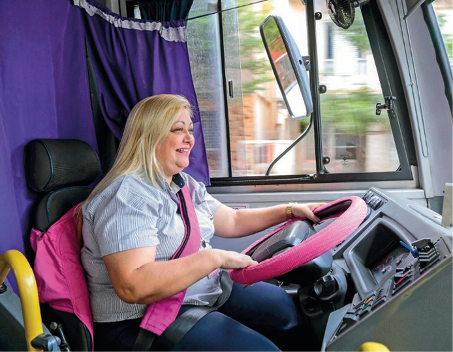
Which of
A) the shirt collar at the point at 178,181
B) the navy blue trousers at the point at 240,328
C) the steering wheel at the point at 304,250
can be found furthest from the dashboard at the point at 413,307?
the shirt collar at the point at 178,181

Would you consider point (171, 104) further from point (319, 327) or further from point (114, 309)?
point (319, 327)

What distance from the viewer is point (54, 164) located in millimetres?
1690

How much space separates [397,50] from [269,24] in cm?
74

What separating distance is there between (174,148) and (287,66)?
106 cm

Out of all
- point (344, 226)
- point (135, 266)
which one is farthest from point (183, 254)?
point (344, 226)

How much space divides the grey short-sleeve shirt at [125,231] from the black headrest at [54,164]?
23 centimetres

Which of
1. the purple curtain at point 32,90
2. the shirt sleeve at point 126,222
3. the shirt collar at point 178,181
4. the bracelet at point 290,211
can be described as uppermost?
the purple curtain at point 32,90

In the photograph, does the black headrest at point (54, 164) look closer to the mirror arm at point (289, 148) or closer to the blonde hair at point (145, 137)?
the blonde hair at point (145, 137)

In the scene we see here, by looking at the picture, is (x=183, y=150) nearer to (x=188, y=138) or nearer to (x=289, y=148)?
(x=188, y=138)

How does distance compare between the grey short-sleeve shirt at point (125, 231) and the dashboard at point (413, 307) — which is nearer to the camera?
the dashboard at point (413, 307)

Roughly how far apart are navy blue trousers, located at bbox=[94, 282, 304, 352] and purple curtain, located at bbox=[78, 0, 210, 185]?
1.10m

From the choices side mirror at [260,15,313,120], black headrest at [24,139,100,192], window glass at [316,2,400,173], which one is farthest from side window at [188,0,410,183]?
black headrest at [24,139,100,192]

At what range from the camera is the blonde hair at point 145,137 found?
1671 millimetres

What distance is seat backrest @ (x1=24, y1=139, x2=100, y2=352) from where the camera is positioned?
152 centimetres
